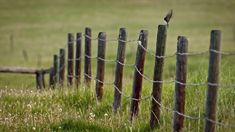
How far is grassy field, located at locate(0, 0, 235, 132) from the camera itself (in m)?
9.53

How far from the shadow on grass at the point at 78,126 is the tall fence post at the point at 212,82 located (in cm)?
183

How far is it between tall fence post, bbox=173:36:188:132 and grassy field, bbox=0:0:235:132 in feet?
0.70

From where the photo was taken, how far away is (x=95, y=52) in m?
39.8

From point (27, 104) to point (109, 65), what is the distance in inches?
928

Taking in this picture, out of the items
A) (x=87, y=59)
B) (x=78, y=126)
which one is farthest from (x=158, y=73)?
(x=87, y=59)

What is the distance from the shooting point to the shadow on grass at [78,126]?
915 cm

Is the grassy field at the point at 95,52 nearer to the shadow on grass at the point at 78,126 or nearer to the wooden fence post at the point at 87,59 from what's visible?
the shadow on grass at the point at 78,126

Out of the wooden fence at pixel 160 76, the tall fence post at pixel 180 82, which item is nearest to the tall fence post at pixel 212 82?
the wooden fence at pixel 160 76

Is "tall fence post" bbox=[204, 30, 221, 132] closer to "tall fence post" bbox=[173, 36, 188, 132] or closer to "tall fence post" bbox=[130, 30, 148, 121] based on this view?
"tall fence post" bbox=[173, 36, 188, 132]

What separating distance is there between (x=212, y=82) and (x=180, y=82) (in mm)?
865

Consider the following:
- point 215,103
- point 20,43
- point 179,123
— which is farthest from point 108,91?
point 20,43

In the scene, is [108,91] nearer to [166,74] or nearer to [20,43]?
[166,74]

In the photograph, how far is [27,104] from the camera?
11.2 m

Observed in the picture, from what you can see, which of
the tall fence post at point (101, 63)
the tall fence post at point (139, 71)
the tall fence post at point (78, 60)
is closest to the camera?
the tall fence post at point (139, 71)
